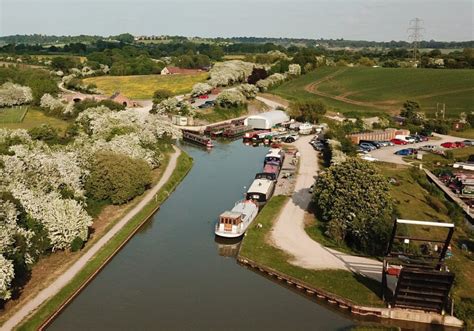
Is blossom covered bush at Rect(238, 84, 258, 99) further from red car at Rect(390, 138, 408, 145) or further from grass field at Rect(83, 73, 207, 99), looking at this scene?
red car at Rect(390, 138, 408, 145)

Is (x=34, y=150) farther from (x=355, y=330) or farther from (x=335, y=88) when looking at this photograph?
(x=335, y=88)

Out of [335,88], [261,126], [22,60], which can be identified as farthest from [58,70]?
[261,126]

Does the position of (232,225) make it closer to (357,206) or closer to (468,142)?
(357,206)

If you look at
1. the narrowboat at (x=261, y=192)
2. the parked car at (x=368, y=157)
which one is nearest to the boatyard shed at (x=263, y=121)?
the parked car at (x=368, y=157)

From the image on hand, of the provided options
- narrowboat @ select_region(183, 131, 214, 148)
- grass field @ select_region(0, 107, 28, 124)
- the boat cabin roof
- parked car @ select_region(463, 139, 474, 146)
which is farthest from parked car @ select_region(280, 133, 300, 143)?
grass field @ select_region(0, 107, 28, 124)

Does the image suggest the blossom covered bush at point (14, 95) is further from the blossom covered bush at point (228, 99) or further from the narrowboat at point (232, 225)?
the narrowboat at point (232, 225)
